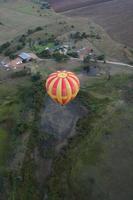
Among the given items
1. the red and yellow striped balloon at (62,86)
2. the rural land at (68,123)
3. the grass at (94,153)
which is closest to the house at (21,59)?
the rural land at (68,123)

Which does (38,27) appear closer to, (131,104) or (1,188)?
(131,104)

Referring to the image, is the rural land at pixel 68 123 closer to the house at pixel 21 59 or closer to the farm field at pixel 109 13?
the house at pixel 21 59

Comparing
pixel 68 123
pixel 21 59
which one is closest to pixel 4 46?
pixel 21 59

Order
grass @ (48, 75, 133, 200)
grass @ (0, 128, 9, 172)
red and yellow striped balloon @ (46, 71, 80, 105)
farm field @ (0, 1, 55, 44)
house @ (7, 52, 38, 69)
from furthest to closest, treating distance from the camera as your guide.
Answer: farm field @ (0, 1, 55, 44), house @ (7, 52, 38, 69), red and yellow striped balloon @ (46, 71, 80, 105), grass @ (0, 128, 9, 172), grass @ (48, 75, 133, 200)

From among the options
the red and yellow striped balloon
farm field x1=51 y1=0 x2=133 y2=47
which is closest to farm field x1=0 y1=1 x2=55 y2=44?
farm field x1=51 y1=0 x2=133 y2=47

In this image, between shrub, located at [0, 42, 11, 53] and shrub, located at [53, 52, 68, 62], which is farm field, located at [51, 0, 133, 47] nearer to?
shrub, located at [53, 52, 68, 62]

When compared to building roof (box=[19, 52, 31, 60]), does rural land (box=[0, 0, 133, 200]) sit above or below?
below
